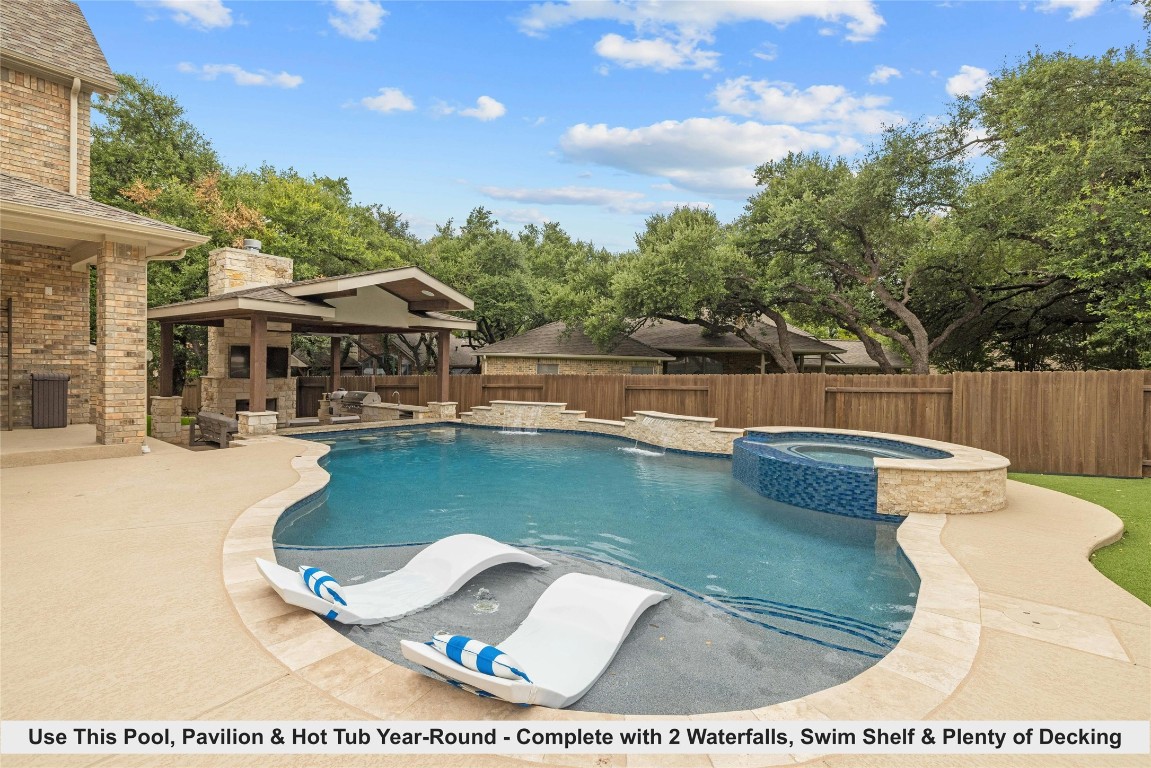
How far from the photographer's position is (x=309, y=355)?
102 ft

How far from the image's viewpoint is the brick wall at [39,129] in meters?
10.2

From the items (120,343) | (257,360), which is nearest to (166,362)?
(257,360)

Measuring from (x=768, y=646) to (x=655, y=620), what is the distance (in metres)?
0.92

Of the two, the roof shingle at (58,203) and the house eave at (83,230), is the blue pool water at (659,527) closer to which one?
the house eave at (83,230)

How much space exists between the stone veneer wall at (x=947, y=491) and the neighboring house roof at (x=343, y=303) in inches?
514

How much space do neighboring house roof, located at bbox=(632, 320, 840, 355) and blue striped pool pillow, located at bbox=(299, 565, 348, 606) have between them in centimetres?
2122

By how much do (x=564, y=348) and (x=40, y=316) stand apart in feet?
55.1

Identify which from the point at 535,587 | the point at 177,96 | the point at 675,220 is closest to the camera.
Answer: the point at 535,587

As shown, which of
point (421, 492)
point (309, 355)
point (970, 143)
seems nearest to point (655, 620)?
point (421, 492)

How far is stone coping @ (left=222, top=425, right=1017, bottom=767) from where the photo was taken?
8.67 ft

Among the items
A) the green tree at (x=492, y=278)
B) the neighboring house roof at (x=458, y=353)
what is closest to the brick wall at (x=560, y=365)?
the green tree at (x=492, y=278)

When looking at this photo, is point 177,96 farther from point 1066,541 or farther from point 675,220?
point 1066,541

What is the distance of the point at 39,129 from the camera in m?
10.6

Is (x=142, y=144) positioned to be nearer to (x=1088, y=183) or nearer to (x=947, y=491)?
(x=947, y=491)
